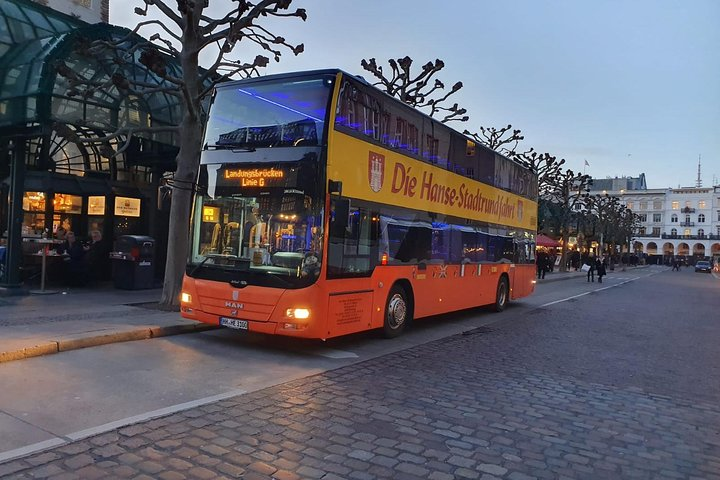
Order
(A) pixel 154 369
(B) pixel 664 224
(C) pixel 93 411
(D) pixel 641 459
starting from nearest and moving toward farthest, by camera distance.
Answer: (D) pixel 641 459 < (C) pixel 93 411 < (A) pixel 154 369 < (B) pixel 664 224

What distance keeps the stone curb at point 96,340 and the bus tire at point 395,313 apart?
3388 mm

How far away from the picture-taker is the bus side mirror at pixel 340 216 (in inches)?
318

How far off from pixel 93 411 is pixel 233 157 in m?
4.55

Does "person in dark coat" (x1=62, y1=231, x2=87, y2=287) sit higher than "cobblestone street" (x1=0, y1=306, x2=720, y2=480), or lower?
higher

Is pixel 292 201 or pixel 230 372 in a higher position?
pixel 292 201

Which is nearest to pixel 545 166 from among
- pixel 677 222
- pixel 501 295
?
pixel 501 295

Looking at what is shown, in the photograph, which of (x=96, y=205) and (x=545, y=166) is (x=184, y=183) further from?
(x=545, y=166)

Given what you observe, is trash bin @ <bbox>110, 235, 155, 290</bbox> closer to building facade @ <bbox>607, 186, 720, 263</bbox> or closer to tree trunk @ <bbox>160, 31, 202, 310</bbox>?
tree trunk @ <bbox>160, 31, 202, 310</bbox>

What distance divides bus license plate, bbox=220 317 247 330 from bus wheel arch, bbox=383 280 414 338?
2.65 metres

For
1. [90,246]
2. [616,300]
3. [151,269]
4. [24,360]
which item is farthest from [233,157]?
[616,300]

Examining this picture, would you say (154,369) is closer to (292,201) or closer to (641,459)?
(292,201)

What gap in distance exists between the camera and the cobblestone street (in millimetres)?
4277

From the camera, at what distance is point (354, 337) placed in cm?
1048

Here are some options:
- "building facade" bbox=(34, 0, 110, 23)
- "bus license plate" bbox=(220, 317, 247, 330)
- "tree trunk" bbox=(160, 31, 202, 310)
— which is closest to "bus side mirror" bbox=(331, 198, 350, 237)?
"bus license plate" bbox=(220, 317, 247, 330)
